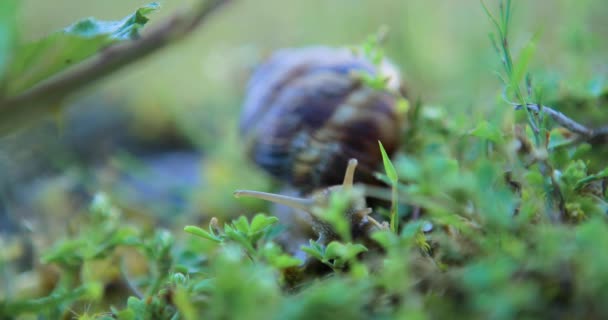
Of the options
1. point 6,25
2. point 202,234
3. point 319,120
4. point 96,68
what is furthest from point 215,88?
point 202,234

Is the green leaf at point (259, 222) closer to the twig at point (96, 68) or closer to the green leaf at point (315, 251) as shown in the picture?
the green leaf at point (315, 251)

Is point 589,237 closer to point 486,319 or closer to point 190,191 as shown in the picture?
point 486,319

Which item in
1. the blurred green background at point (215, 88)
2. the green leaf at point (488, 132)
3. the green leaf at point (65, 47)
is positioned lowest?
the blurred green background at point (215, 88)

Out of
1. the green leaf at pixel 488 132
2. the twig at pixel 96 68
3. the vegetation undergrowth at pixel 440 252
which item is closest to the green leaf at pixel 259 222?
the vegetation undergrowth at pixel 440 252

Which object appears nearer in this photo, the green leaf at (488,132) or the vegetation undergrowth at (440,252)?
the vegetation undergrowth at (440,252)

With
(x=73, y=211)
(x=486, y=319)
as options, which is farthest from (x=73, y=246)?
(x=486, y=319)

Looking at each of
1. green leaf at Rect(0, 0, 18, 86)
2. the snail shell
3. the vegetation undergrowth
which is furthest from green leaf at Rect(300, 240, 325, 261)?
green leaf at Rect(0, 0, 18, 86)

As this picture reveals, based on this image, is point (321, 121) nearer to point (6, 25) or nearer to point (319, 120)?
point (319, 120)

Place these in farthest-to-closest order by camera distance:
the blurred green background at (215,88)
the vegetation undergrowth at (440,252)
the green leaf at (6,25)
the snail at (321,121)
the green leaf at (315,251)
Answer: the blurred green background at (215,88) → the snail at (321,121) → the green leaf at (6,25) → the green leaf at (315,251) → the vegetation undergrowth at (440,252)
